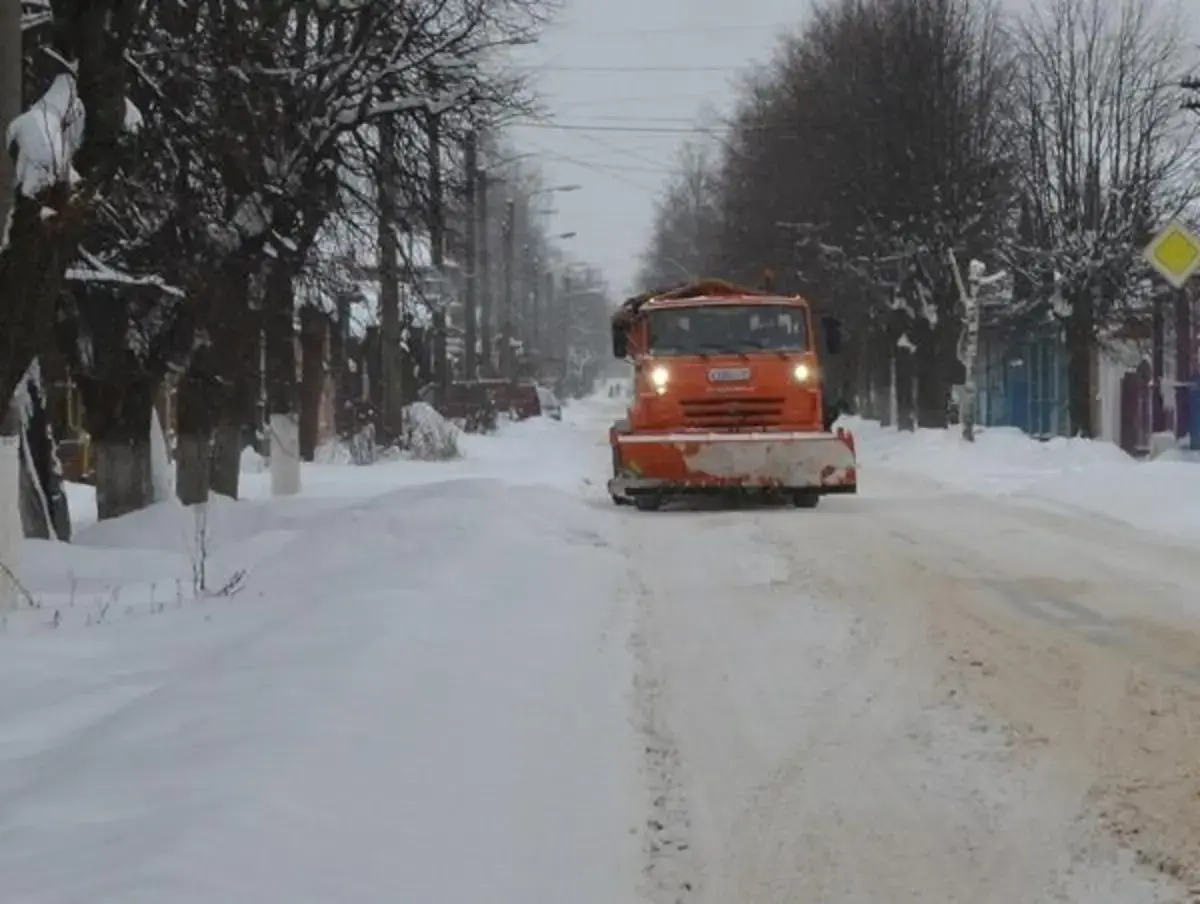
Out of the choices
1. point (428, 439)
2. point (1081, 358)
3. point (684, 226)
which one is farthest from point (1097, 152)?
point (684, 226)

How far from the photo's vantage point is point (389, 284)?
25812 millimetres

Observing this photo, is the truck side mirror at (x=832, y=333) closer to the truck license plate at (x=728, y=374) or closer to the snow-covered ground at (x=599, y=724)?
the truck license plate at (x=728, y=374)

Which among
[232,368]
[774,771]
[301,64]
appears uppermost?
[301,64]

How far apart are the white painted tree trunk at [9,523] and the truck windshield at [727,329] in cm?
1015

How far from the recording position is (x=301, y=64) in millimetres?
19547

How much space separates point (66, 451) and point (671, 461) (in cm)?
1663

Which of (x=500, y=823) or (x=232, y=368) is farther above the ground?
(x=232, y=368)

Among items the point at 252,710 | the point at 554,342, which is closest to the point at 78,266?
the point at 252,710

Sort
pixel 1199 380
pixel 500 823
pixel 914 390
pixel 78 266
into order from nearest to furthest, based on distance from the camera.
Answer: pixel 500 823 < pixel 78 266 < pixel 1199 380 < pixel 914 390

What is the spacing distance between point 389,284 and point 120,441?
8.48m

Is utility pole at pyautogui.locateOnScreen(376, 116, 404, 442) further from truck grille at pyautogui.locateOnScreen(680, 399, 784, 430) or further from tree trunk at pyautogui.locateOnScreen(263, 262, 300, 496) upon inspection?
truck grille at pyautogui.locateOnScreen(680, 399, 784, 430)

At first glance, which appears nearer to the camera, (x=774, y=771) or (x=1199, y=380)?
(x=774, y=771)

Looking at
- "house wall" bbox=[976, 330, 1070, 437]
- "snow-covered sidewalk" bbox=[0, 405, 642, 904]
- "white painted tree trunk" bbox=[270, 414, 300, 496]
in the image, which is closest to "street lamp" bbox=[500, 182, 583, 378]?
"house wall" bbox=[976, 330, 1070, 437]

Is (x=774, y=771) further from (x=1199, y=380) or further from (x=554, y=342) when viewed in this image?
(x=554, y=342)
